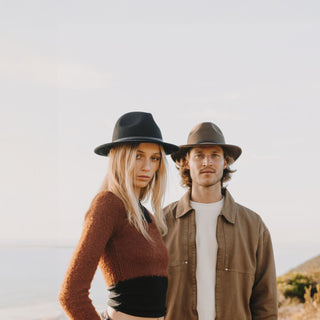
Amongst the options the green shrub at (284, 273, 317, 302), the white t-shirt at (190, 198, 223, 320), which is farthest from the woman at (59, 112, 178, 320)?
the green shrub at (284, 273, 317, 302)

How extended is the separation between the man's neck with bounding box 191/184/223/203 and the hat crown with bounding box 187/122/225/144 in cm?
34

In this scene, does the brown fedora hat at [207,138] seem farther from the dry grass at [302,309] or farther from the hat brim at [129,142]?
the dry grass at [302,309]

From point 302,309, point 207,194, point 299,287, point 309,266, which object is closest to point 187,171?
point 207,194

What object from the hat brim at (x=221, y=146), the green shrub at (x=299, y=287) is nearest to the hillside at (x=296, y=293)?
the green shrub at (x=299, y=287)

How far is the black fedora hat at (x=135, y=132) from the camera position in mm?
2135

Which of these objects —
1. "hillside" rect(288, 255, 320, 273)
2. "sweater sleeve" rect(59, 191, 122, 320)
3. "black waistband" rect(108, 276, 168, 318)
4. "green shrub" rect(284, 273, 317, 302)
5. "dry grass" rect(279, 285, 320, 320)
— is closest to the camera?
"sweater sleeve" rect(59, 191, 122, 320)

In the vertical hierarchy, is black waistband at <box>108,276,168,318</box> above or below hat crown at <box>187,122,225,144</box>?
below

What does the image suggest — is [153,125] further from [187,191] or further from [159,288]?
[187,191]

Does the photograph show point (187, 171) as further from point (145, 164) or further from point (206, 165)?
point (145, 164)

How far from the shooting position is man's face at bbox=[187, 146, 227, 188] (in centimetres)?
327

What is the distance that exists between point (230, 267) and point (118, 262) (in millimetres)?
1459

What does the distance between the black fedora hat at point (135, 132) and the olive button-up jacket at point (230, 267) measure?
3.75 feet

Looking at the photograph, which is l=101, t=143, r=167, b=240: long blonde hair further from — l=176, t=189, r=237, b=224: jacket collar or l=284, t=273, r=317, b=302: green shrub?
l=284, t=273, r=317, b=302: green shrub

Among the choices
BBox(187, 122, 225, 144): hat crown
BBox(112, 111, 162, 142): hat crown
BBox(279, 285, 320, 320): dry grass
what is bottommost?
BBox(279, 285, 320, 320): dry grass
